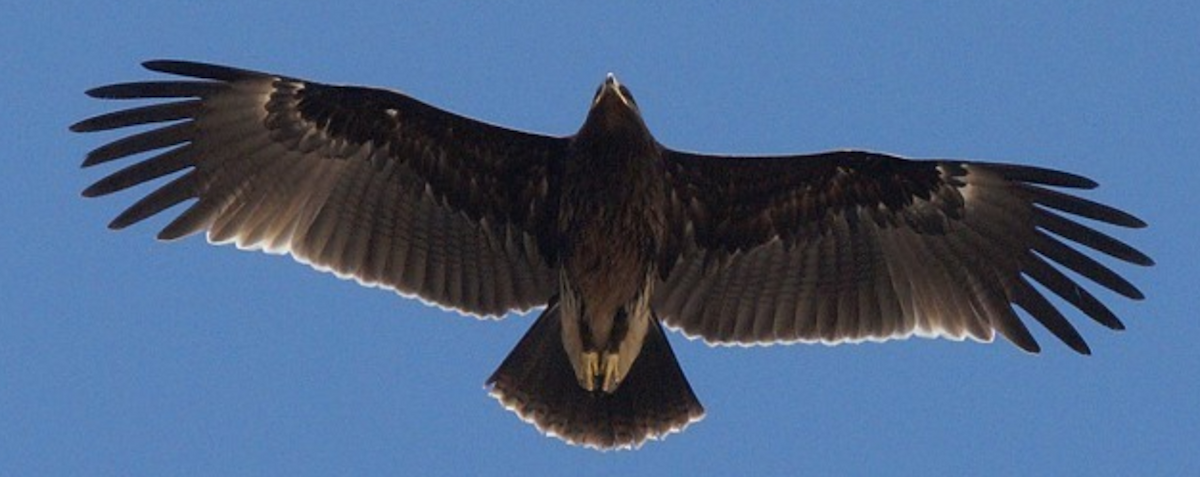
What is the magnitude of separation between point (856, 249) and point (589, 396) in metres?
1.84

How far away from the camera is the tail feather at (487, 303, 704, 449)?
1592cm

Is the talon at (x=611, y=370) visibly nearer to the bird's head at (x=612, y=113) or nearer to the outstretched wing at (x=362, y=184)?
the outstretched wing at (x=362, y=184)

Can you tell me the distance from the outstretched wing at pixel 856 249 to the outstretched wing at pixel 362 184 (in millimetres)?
938

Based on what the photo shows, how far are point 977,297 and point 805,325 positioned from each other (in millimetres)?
1033

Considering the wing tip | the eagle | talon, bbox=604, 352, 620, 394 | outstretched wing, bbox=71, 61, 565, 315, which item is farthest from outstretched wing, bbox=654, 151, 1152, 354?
the wing tip

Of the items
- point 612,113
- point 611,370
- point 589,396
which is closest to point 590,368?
point 611,370

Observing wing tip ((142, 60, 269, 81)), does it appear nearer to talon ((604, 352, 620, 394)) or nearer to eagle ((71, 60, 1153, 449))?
eagle ((71, 60, 1153, 449))

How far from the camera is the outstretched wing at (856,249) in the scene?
52.2ft

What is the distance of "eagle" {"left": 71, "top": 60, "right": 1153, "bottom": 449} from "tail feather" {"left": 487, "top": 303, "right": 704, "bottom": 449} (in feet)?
0.04

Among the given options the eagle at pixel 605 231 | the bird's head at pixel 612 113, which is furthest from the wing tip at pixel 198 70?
the bird's head at pixel 612 113

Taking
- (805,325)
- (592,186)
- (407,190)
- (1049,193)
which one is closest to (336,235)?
(407,190)

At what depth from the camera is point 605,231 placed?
50.6ft

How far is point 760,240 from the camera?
643 inches

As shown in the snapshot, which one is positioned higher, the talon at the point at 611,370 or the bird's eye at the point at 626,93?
the bird's eye at the point at 626,93
